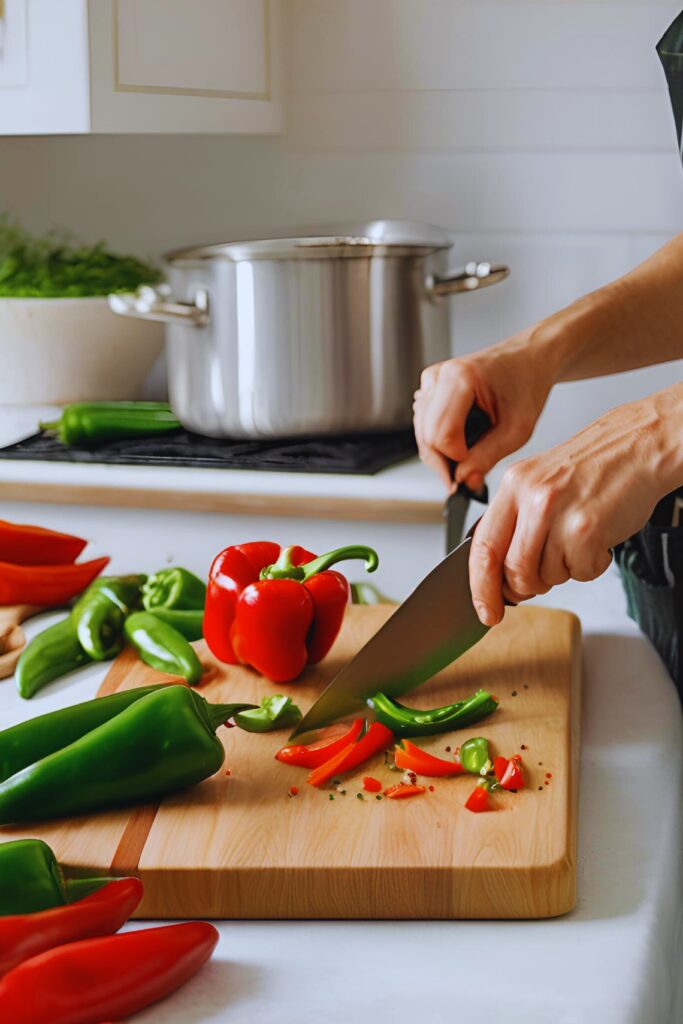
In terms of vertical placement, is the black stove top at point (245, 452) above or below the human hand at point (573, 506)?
below

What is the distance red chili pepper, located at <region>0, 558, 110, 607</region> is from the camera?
1.23 metres

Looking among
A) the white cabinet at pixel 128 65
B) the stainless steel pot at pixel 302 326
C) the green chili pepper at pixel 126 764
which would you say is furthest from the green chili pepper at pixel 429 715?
the white cabinet at pixel 128 65

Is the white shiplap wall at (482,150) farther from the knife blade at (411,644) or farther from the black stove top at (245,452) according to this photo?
the knife blade at (411,644)

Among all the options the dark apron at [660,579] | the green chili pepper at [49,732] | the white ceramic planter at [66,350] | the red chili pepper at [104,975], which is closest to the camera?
the red chili pepper at [104,975]

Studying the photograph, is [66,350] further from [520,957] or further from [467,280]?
[520,957]

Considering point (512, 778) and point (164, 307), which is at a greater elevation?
point (164, 307)

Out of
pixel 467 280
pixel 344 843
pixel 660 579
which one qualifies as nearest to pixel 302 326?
pixel 467 280

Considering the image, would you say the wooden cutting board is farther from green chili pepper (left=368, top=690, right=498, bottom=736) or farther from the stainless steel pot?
the stainless steel pot

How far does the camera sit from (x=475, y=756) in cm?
85

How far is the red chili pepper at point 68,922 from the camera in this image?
2.03ft

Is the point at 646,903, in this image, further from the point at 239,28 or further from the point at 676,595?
the point at 239,28

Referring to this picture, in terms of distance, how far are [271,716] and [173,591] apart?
0.30 meters

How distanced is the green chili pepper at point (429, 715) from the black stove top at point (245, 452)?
27.4 inches

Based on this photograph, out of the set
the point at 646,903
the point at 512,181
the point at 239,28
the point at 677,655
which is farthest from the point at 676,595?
the point at 239,28
